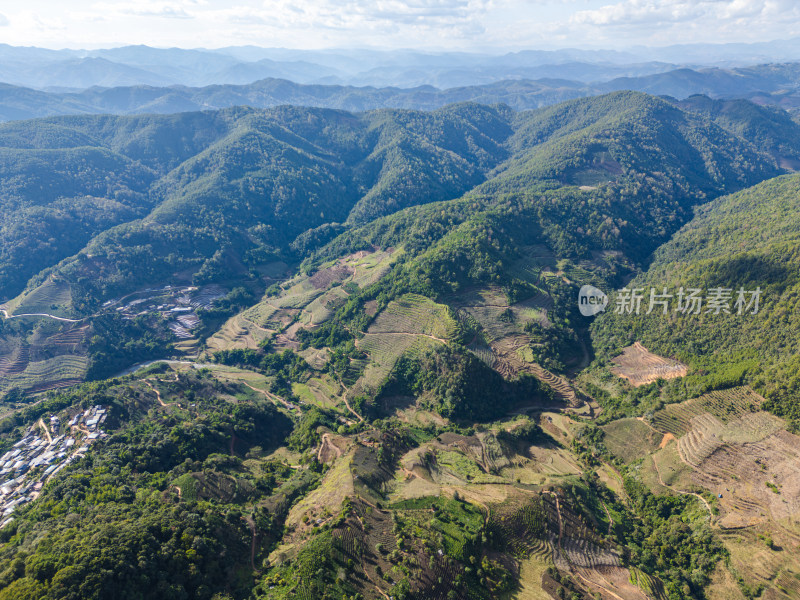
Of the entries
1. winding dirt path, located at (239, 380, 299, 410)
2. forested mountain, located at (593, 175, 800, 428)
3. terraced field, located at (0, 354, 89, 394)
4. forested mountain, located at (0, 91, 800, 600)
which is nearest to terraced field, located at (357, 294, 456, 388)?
forested mountain, located at (0, 91, 800, 600)

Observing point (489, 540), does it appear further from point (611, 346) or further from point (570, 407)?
point (611, 346)

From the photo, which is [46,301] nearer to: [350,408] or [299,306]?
[299,306]

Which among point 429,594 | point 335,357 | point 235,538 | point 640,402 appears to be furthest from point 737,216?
point 235,538

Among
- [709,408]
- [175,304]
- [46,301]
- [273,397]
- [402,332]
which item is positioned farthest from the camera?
[175,304]

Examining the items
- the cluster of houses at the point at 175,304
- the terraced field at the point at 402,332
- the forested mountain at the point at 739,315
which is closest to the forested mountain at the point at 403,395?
the forested mountain at the point at 739,315

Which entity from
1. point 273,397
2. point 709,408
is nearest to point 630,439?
point 709,408

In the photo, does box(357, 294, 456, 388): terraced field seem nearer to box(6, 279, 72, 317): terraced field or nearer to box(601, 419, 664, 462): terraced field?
box(601, 419, 664, 462): terraced field

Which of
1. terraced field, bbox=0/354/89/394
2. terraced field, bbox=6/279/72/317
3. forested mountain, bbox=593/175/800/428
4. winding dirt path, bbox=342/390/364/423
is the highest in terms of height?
forested mountain, bbox=593/175/800/428
